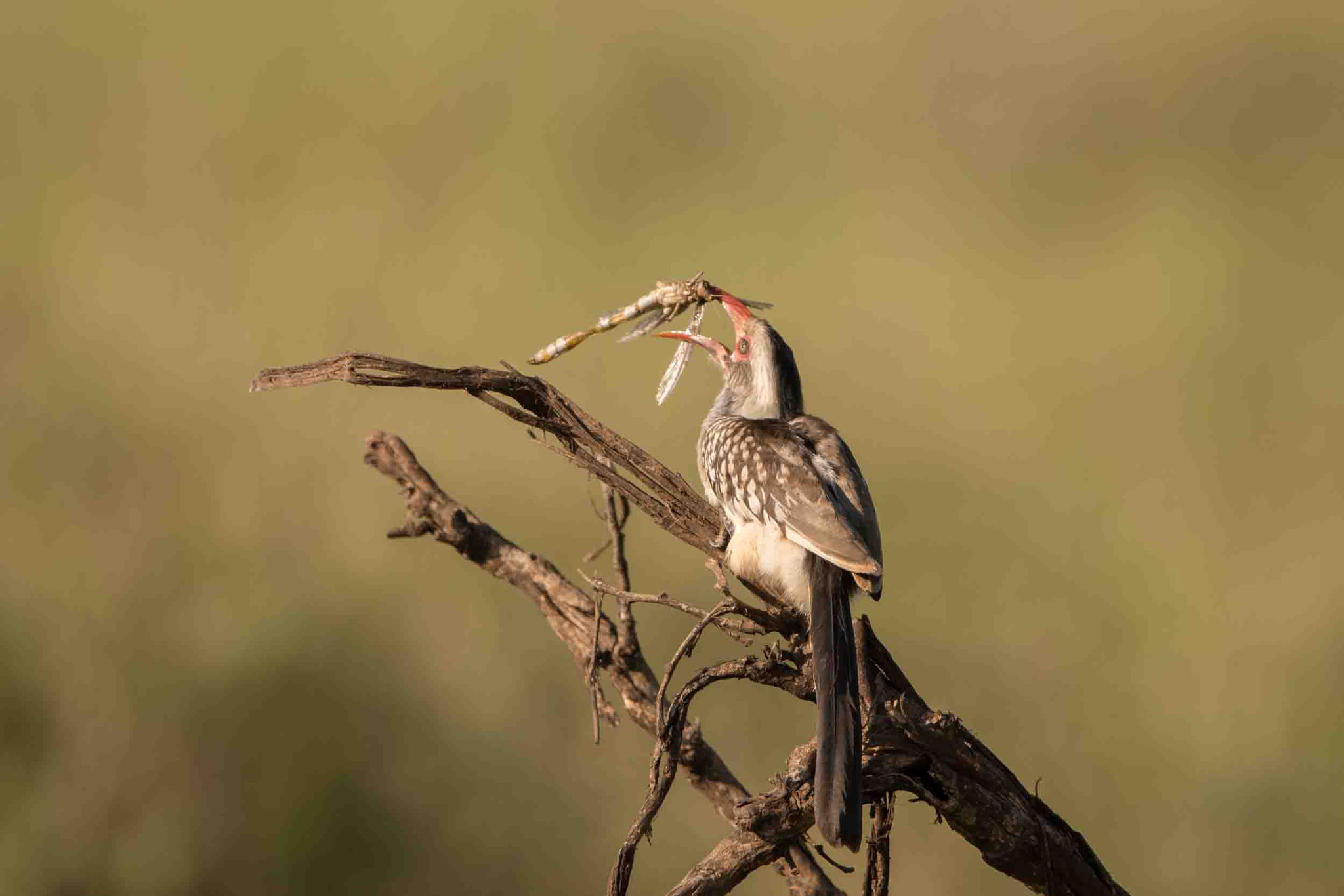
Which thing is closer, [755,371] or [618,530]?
[618,530]

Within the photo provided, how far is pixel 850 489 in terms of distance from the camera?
2523 mm

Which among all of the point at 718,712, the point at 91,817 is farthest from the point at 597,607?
the point at 91,817

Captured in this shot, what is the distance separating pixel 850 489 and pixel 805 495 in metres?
0.15

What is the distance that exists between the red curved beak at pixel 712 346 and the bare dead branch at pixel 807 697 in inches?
26.8

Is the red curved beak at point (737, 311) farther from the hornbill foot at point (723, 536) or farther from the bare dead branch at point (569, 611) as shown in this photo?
the bare dead branch at point (569, 611)

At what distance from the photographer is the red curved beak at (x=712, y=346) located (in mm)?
3145

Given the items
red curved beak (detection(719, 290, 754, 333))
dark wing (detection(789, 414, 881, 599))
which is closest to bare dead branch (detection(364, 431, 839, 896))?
dark wing (detection(789, 414, 881, 599))

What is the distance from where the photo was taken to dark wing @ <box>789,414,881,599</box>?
2.31 metres

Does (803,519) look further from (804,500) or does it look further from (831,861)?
(831,861)

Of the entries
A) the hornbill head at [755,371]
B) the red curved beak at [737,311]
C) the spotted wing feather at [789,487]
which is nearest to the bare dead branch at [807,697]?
the spotted wing feather at [789,487]

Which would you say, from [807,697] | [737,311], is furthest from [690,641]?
[737,311]

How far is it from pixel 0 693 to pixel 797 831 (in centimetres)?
549

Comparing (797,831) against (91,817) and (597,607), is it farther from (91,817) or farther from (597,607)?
(91,817)

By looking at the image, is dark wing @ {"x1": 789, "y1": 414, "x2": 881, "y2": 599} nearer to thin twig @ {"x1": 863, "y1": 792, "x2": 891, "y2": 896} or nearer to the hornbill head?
the hornbill head
